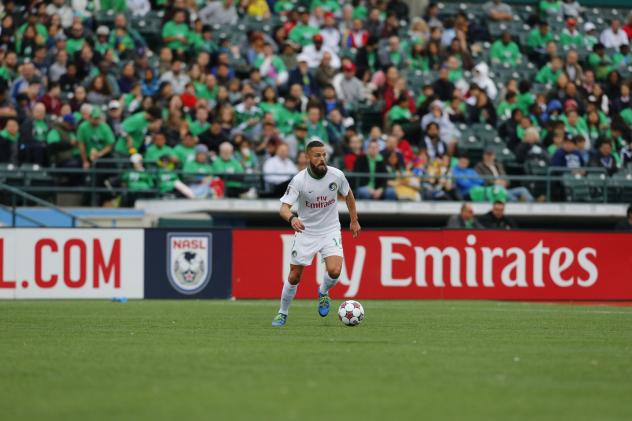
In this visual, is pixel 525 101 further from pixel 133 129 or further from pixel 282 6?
pixel 133 129

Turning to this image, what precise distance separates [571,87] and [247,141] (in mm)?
8999

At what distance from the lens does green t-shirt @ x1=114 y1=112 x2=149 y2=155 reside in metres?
26.3

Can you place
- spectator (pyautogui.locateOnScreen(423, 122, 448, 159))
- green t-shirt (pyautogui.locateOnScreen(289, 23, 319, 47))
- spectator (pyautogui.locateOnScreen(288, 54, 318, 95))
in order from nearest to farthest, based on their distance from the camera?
1. spectator (pyautogui.locateOnScreen(423, 122, 448, 159))
2. spectator (pyautogui.locateOnScreen(288, 54, 318, 95))
3. green t-shirt (pyautogui.locateOnScreen(289, 23, 319, 47))

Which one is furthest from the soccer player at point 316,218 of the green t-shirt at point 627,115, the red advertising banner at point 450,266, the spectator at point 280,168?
the green t-shirt at point 627,115

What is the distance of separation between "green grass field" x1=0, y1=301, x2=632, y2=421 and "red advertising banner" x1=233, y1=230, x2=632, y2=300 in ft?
22.7

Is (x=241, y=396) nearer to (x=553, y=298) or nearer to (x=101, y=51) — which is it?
(x=553, y=298)

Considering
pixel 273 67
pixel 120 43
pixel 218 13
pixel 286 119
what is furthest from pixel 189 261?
pixel 218 13

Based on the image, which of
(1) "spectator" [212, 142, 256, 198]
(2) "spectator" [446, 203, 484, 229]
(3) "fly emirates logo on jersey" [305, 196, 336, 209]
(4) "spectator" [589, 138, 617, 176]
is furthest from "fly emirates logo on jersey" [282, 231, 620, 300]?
(3) "fly emirates logo on jersey" [305, 196, 336, 209]

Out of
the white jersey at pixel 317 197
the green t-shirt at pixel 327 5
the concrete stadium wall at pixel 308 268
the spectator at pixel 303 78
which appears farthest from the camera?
the green t-shirt at pixel 327 5

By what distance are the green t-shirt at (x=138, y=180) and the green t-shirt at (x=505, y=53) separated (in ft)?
36.5

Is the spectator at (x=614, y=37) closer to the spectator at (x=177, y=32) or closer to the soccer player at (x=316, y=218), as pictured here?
the spectator at (x=177, y=32)

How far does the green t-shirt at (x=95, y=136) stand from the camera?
25.9 m

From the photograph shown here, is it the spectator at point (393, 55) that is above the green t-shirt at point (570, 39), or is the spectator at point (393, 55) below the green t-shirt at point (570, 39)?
below

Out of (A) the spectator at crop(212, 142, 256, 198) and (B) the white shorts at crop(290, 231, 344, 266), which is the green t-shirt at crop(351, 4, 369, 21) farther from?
(B) the white shorts at crop(290, 231, 344, 266)
